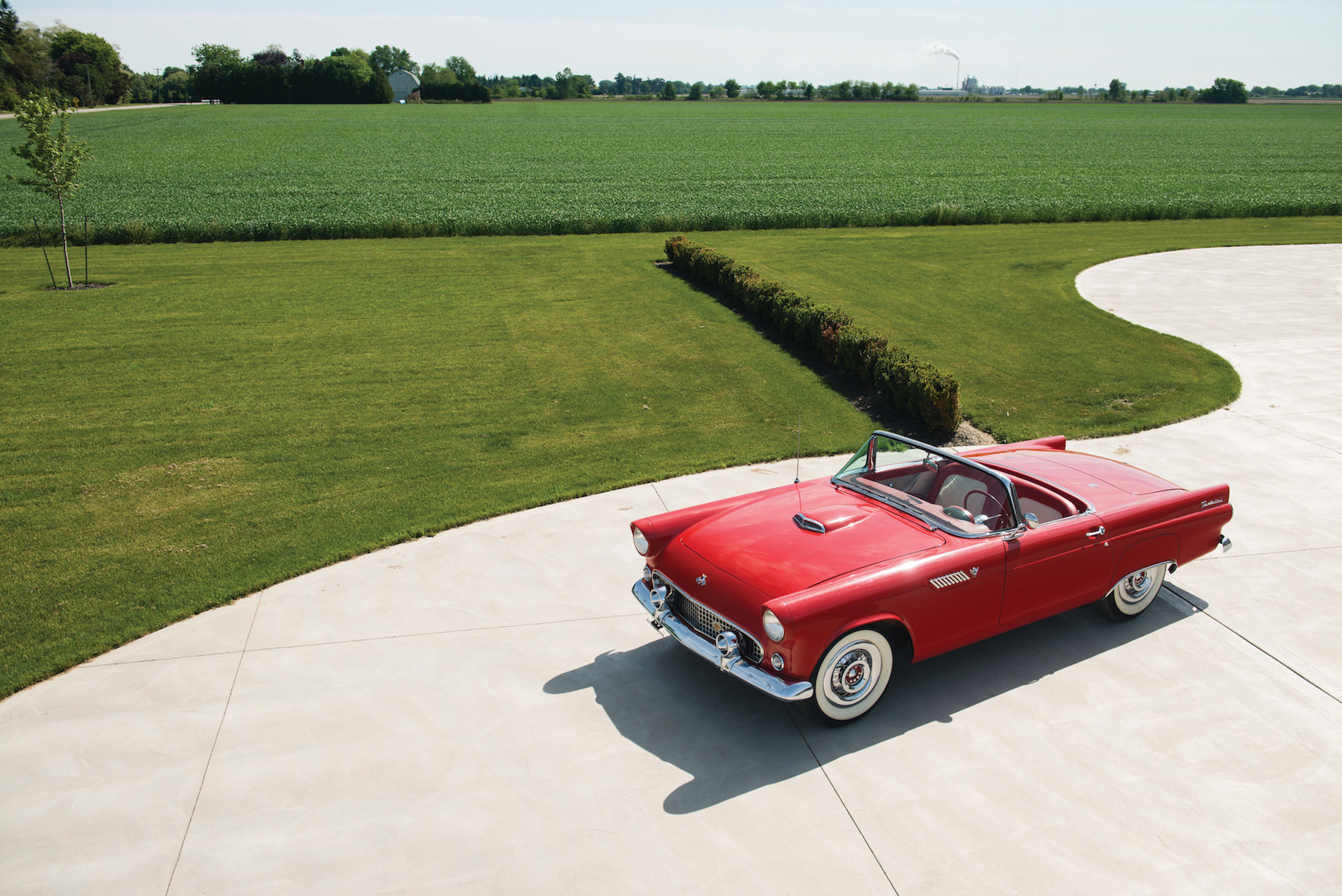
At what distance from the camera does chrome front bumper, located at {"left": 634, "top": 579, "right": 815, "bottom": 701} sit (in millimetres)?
4660

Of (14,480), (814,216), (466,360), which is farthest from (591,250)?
(14,480)

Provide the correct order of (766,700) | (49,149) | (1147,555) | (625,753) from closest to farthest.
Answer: (625,753)
(766,700)
(1147,555)
(49,149)

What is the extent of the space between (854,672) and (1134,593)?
2520 millimetres

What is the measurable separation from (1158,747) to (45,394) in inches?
507

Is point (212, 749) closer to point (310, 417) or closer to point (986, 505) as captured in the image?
point (986, 505)

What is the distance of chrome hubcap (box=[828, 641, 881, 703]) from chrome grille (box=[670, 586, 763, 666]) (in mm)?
454

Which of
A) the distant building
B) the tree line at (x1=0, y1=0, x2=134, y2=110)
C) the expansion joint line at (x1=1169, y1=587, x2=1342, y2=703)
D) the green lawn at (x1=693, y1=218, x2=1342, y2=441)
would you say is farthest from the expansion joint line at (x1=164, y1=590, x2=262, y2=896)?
the distant building

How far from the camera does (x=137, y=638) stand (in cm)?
598

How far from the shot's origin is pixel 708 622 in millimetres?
5266

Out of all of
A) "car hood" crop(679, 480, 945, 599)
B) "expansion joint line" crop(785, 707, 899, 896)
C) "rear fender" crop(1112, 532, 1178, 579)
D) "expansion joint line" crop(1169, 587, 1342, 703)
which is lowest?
"expansion joint line" crop(785, 707, 899, 896)

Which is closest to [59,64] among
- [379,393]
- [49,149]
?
[49,149]

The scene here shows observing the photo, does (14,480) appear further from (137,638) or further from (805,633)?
(805,633)

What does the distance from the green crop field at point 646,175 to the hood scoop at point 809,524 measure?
1989cm

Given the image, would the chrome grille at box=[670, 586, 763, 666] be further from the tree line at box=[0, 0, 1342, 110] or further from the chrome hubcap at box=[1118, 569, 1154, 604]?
the tree line at box=[0, 0, 1342, 110]
